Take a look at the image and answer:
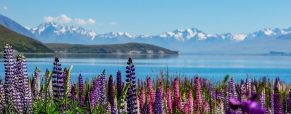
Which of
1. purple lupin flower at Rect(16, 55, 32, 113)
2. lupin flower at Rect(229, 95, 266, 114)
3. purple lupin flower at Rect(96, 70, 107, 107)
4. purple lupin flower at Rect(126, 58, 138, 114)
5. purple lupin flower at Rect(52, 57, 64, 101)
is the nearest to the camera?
lupin flower at Rect(229, 95, 266, 114)

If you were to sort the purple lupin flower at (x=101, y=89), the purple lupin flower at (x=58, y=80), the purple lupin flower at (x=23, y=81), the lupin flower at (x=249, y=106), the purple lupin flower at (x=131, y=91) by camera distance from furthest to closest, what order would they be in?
the purple lupin flower at (x=101, y=89) < the purple lupin flower at (x=23, y=81) < the purple lupin flower at (x=131, y=91) < the purple lupin flower at (x=58, y=80) < the lupin flower at (x=249, y=106)

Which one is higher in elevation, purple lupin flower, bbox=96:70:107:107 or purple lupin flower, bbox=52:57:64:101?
purple lupin flower, bbox=52:57:64:101

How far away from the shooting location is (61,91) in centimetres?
696

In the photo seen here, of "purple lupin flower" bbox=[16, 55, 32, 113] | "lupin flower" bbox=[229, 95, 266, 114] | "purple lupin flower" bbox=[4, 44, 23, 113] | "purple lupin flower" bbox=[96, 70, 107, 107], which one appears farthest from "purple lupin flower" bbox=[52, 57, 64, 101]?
"lupin flower" bbox=[229, 95, 266, 114]

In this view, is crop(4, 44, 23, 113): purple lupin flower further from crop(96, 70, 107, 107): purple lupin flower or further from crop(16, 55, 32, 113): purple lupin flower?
crop(96, 70, 107, 107): purple lupin flower

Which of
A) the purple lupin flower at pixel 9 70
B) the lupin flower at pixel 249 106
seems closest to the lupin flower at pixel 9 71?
the purple lupin flower at pixel 9 70

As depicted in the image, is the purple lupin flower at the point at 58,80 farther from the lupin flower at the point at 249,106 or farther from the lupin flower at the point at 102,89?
the lupin flower at the point at 249,106

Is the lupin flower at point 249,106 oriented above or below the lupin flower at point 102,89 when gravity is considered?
above

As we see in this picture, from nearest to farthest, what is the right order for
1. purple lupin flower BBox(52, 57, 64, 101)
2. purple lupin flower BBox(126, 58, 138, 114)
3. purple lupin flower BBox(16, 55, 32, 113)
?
purple lupin flower BBox(52, 57, 64, 101) < purple lupin flower BBox(126, 58, 138, 114) < purple lupin flower BBox(16, 55, 32, 113)

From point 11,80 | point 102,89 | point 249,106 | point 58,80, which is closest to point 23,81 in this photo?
point 11,80

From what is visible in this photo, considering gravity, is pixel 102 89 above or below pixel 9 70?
below

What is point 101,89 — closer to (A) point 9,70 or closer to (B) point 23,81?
(B) point 23,81

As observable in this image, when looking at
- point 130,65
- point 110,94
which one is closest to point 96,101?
point 110,94

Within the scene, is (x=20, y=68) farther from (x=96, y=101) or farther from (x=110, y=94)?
(x=96, y=101)
